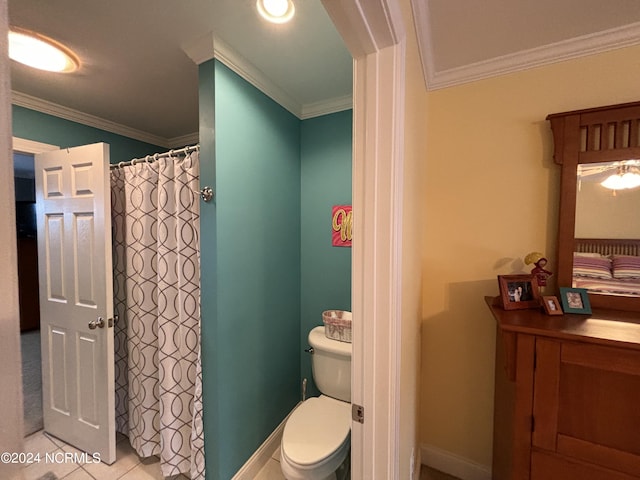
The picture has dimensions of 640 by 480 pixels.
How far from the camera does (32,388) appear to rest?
2395 millimetres

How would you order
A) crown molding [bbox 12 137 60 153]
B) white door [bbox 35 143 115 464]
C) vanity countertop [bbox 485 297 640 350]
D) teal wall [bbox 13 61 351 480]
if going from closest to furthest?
vanity countertop [bbox 485 297 640 350]
teal wall [bbox 13 61 351 480]
white door [bbox 35 143 115 464]
crown molding [bbox 12 137 60 153]

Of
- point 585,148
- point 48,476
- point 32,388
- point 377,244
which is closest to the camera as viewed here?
point 377,244

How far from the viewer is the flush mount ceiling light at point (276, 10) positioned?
109 cm

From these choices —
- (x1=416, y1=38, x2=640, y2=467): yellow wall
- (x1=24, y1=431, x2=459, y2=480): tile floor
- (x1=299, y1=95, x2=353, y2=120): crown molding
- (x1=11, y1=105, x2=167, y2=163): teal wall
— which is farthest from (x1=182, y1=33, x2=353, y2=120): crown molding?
(x1=24, y1=431, x2=459, y2=480): tile floor

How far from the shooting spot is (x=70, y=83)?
1.66 meters

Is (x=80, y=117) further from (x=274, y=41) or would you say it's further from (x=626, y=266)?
(x=626, y=266)

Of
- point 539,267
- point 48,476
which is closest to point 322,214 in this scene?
point 539,267

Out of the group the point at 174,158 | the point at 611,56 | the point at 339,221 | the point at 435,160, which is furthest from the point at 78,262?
the point at 611,56

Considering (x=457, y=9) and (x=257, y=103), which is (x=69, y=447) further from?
(x=457, y=9)

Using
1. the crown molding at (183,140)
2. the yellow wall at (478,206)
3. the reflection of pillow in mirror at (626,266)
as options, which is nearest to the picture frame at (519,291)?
the yellow wall at (478,206)

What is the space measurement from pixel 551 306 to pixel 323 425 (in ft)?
4.17

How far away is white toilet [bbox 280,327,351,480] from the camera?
4.01 feet

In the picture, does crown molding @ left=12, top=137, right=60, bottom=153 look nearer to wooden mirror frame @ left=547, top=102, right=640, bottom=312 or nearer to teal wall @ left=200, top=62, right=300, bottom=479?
teal wall @ left=200, top=62, right=300, bottom=479

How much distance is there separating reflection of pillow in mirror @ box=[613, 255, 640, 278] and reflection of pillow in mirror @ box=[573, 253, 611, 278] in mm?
24
